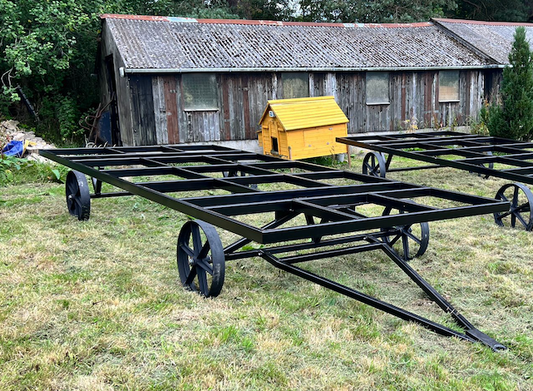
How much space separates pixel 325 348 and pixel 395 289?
1.51m

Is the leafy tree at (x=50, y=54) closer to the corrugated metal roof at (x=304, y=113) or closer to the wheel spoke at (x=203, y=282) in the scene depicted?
the corrugated metal roof at (x=304, y=113)

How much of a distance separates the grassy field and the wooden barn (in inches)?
316

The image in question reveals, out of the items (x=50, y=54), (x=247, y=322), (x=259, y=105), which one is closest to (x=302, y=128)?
(x=259, y=105)

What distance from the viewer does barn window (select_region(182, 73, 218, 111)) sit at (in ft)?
45.3

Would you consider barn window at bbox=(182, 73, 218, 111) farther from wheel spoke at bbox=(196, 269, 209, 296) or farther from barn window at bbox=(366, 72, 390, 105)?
wheel spoke at bbox=(196, 269, 209, 296)

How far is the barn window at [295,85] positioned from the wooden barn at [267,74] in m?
0.03

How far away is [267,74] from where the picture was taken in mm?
14531

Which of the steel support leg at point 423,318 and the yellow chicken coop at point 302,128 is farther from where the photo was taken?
the yellow chicken coop at point 302,128

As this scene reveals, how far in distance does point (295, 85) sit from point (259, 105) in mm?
1331

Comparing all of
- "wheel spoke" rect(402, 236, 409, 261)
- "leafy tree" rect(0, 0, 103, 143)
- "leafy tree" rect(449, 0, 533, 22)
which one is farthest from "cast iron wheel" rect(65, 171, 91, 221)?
"leafy tree" rect(449, 0, 533, 22)

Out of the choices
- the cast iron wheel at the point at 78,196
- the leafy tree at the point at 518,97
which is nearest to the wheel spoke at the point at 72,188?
the cast iron wheel at the point at 78,196

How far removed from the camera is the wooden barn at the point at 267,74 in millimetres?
13570

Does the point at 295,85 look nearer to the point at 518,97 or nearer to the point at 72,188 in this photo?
the point at 518,97

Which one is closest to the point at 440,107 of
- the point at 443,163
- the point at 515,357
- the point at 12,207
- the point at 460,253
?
the point at 443,163
